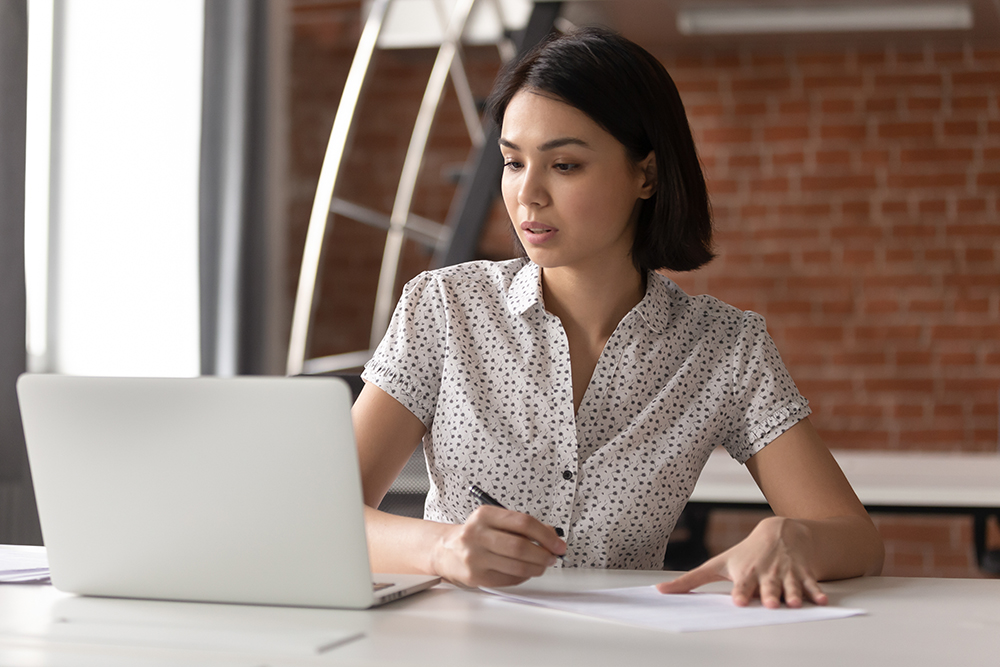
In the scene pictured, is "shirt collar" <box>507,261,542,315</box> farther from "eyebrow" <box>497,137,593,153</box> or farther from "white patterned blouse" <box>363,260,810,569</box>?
"eyebrow" <box>497,137,593,153</box>

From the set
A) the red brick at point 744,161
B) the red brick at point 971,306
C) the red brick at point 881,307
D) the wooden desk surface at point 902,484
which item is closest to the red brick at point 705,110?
the red brick at point 744,161

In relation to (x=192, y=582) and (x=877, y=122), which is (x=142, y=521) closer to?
(x=192, y=582)

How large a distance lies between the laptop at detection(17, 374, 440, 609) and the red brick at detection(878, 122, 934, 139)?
3399 mm

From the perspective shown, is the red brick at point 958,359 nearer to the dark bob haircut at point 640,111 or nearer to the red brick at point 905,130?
the red brick at point 905,130

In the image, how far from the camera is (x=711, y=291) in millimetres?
3912

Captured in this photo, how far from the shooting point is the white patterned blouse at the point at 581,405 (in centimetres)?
135

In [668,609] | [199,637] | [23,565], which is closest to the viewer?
[199,637]

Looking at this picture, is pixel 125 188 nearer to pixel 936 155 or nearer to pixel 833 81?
pixel 833 81

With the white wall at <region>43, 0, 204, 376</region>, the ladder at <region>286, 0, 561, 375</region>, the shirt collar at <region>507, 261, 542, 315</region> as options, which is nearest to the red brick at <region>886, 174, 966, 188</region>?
the ladder at <region>286, 0, 561, 375</region>

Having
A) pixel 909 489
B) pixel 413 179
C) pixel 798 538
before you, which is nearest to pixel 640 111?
pixel 798 538

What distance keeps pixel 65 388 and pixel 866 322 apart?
11.2 ft

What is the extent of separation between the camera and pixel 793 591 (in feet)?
3.21

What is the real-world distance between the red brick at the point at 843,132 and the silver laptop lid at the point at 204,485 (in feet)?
11.1

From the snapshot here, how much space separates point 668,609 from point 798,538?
20 cm
